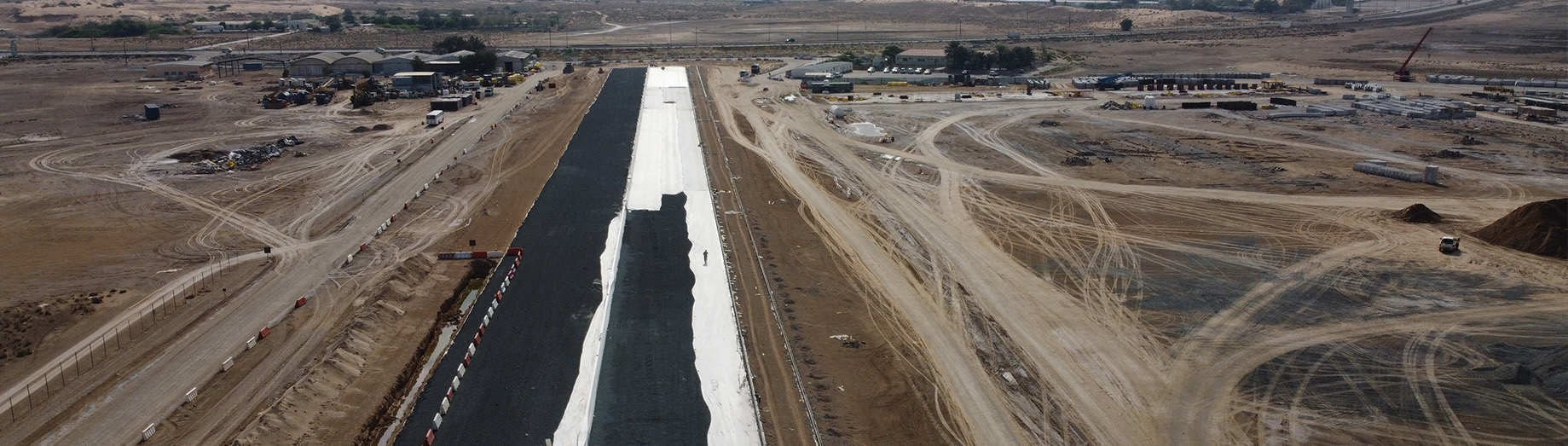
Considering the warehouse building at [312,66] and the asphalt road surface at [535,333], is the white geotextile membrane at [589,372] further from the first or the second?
the warehouse building at [312,66]

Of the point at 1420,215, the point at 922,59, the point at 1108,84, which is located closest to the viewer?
the point at 1420,215

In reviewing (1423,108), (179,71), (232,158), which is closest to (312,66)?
(179,71)

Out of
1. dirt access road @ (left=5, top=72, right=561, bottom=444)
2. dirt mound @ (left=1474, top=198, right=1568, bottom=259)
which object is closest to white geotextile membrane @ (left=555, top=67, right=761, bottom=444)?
dirt access road @ (left=5, top=72, right=561, bottom=444)

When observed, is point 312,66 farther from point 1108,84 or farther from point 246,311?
point 1108,84

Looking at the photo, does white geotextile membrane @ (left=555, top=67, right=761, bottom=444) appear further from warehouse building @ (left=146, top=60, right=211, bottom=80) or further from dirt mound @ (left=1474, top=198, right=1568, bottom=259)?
warehouse building @ (left=146, top=60, right=211, bottom=80)

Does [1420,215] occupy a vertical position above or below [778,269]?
above
